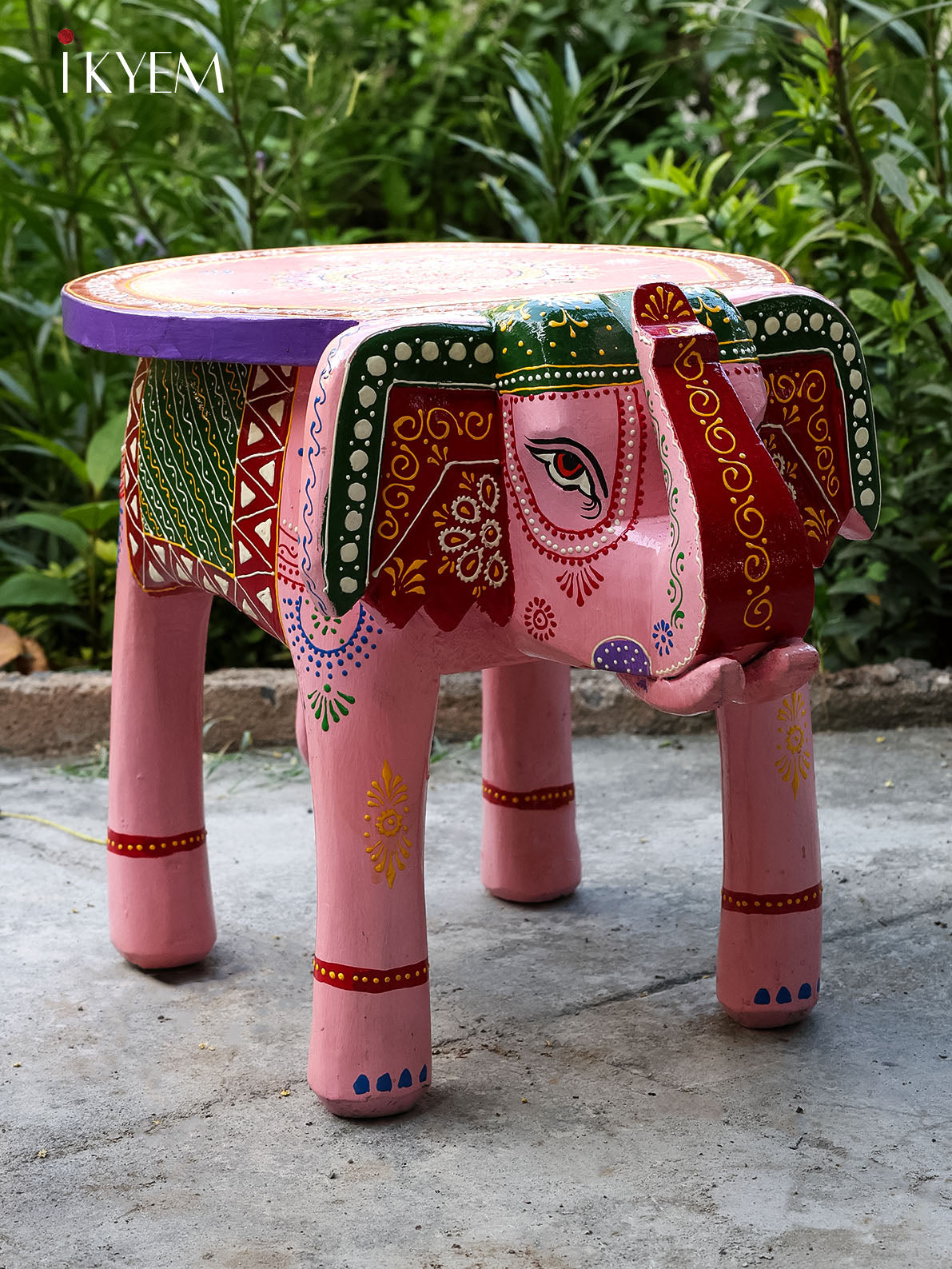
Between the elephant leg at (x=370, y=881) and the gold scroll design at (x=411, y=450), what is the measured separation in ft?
0.52

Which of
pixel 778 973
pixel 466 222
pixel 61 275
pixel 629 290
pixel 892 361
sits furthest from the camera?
pixel 466 222

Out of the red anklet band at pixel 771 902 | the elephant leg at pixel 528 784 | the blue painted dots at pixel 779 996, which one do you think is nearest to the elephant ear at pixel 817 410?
the red anklet band at pixel 771 902

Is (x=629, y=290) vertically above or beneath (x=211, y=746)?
above

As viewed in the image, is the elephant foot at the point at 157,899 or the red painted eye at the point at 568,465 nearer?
the red painted eye at the point at 568,465

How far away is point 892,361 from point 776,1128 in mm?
1779

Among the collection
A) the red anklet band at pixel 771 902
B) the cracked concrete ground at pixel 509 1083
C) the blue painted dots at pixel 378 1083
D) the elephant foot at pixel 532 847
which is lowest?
the cracked concrete ground at pixel 509 1083

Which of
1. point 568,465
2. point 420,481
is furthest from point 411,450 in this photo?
point 568,465

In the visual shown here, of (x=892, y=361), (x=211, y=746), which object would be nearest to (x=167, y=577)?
(x=211, y=746)

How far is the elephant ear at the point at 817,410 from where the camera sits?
5.69ft

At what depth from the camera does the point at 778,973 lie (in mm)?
1977

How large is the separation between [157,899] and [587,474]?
959 millimetres

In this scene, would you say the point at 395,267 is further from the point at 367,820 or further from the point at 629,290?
the point at 367,820

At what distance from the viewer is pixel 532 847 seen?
7.97 ft

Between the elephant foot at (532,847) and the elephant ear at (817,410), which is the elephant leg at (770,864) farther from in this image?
the elephant foot at (532,847)
